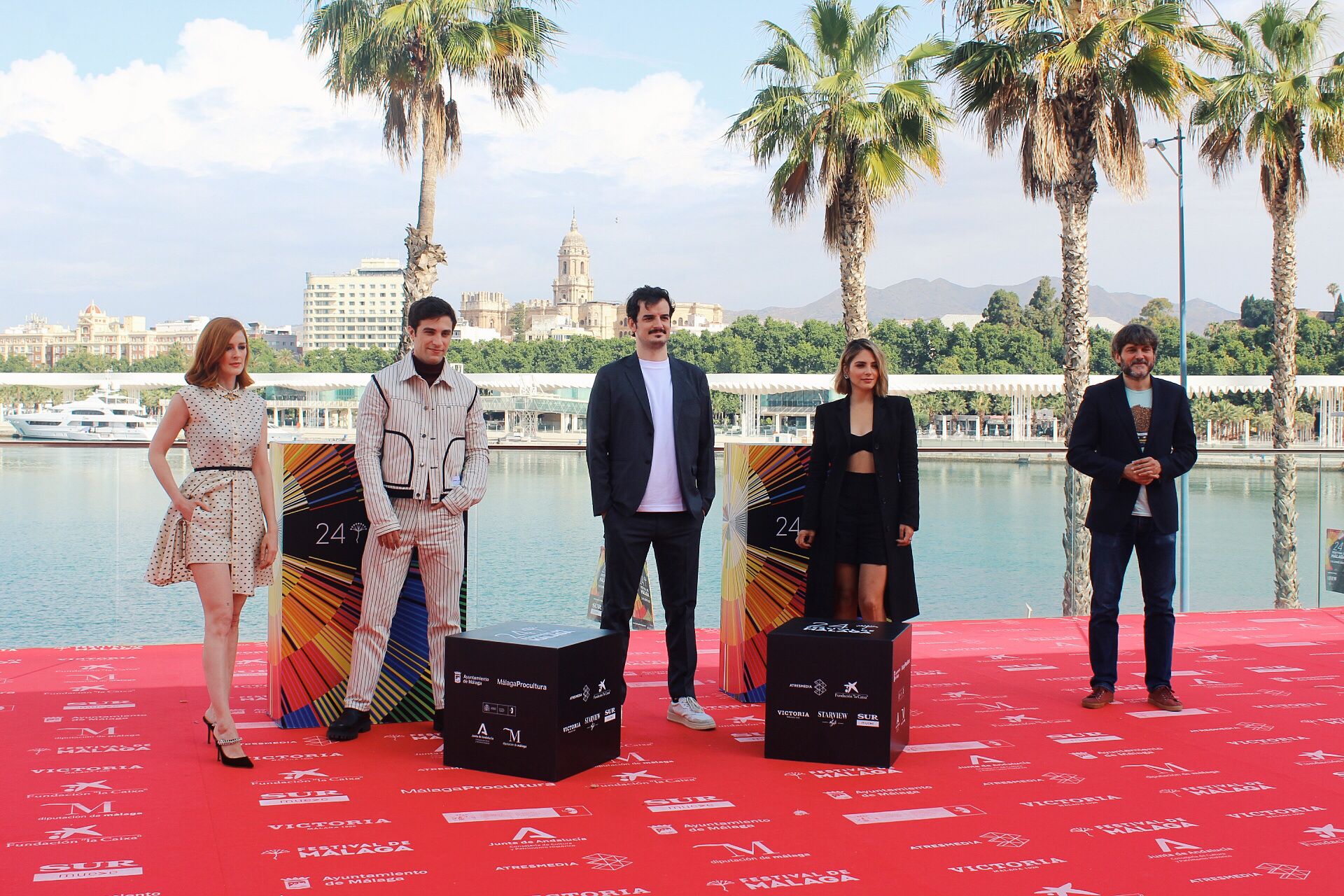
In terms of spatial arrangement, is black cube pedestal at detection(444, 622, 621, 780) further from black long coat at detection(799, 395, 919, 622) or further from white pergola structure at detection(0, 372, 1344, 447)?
white pergola structure at detection(0, 372, 1344, 447)

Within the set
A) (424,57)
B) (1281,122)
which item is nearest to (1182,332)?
(1281,122)

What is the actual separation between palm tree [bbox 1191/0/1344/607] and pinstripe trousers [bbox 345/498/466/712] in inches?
666

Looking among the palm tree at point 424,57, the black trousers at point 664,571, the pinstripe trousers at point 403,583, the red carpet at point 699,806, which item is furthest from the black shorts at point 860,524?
the palm tree at point 424,57

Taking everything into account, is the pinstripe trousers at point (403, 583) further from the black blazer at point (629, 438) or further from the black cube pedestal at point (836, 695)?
the black cube pedestal at point (836, 695)

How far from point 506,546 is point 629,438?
8.62ft

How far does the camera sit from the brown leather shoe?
179 inches

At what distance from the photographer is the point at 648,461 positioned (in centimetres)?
408

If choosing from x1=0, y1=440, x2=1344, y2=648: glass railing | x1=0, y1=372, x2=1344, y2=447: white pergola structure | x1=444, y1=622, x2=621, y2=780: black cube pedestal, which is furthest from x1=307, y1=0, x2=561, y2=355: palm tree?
x1=0, y1=372, x2=1344, y2=447: white pergola structure

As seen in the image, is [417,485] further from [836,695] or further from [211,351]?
[836,695]

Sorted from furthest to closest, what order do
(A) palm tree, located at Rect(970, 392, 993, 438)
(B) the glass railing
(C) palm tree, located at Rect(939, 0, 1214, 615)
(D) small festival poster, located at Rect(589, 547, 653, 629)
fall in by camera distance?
(A) palm tree, located at Rect(970, 392, 993, 438) → (C) palm tree, located at Rect(939, 0, 1214, 615) → (D) small festival poster, located at Rect(589, 547, 653, 629) → (B) the glass railing

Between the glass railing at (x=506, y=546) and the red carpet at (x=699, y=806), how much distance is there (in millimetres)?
1072

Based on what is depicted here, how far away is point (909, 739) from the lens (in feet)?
13.3

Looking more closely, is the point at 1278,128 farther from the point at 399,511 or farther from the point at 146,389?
the point at 146,389

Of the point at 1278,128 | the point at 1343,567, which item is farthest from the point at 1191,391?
the point at 1343,567
